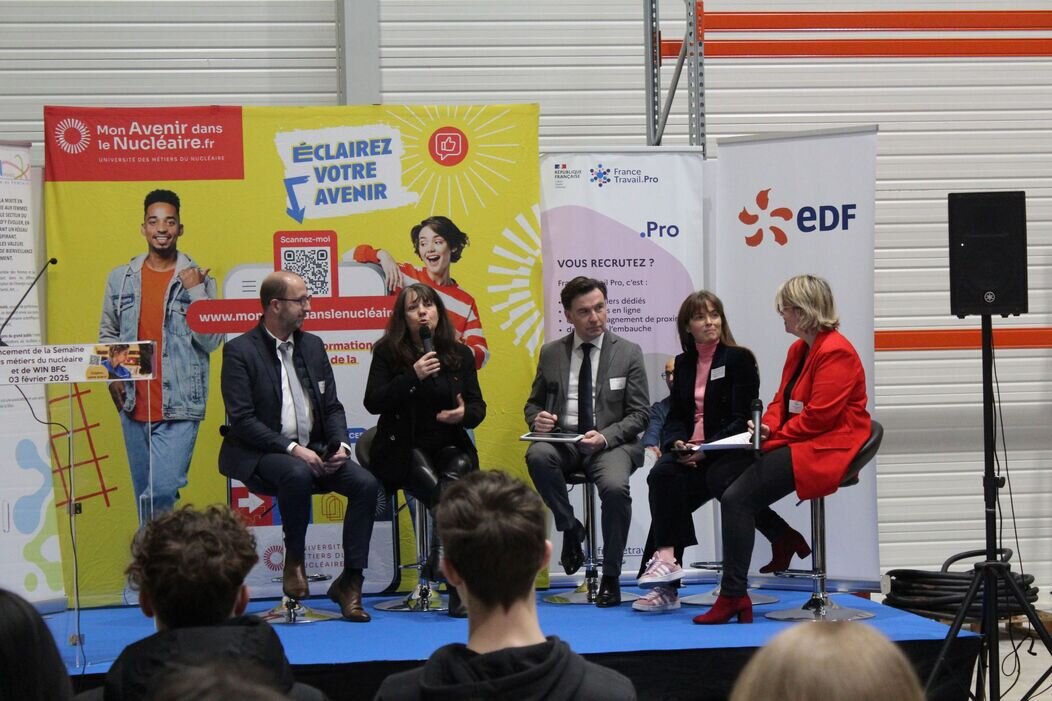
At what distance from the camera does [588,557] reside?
16.6ft

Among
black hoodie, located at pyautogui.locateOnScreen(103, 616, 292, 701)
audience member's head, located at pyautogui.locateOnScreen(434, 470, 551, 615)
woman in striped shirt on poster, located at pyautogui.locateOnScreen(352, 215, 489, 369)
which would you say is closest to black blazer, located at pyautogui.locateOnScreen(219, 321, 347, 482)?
woman in striped shirt on poster, located at pyautogui.locateOnScreen(352, 215, 489, 369)

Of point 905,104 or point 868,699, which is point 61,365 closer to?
point 868,699

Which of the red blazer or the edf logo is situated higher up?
the edf logo

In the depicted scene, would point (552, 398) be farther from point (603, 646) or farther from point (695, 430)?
point (603, 646)

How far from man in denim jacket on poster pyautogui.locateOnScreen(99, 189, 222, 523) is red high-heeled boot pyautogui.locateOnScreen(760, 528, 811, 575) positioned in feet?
8.43

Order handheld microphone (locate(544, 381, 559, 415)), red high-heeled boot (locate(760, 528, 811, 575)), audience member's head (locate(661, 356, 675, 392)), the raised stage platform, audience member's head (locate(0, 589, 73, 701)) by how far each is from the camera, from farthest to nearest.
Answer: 1. audience member's head (locate(661, 356, 675, 392))
2. handheld microphone (locate(544, 381, 559, 415))
3. red high-heeled boot (locate(760, 528, 811, 575))
4. the raised stage platform
5. audience member's head (locate(0, 589, 73, 701))

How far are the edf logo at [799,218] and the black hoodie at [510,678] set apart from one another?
151 inches

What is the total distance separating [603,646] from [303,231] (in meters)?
2.45

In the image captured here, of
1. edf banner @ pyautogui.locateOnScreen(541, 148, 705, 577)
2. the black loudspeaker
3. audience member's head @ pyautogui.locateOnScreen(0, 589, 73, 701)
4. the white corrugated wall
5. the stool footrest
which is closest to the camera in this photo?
audience member's head @ pyautogui.locateOnScreen(0, 589, 73, 701)

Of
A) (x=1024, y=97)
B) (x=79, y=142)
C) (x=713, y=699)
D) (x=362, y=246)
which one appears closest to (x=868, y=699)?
(x=713, y=699)

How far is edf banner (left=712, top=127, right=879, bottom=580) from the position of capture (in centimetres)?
520

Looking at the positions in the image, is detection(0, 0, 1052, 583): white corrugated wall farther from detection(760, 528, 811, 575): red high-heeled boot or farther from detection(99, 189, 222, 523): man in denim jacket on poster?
detection(760, 528, 811, 575): red high-heeled boot

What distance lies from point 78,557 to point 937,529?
4.91 m

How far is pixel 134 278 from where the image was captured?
5.29m
